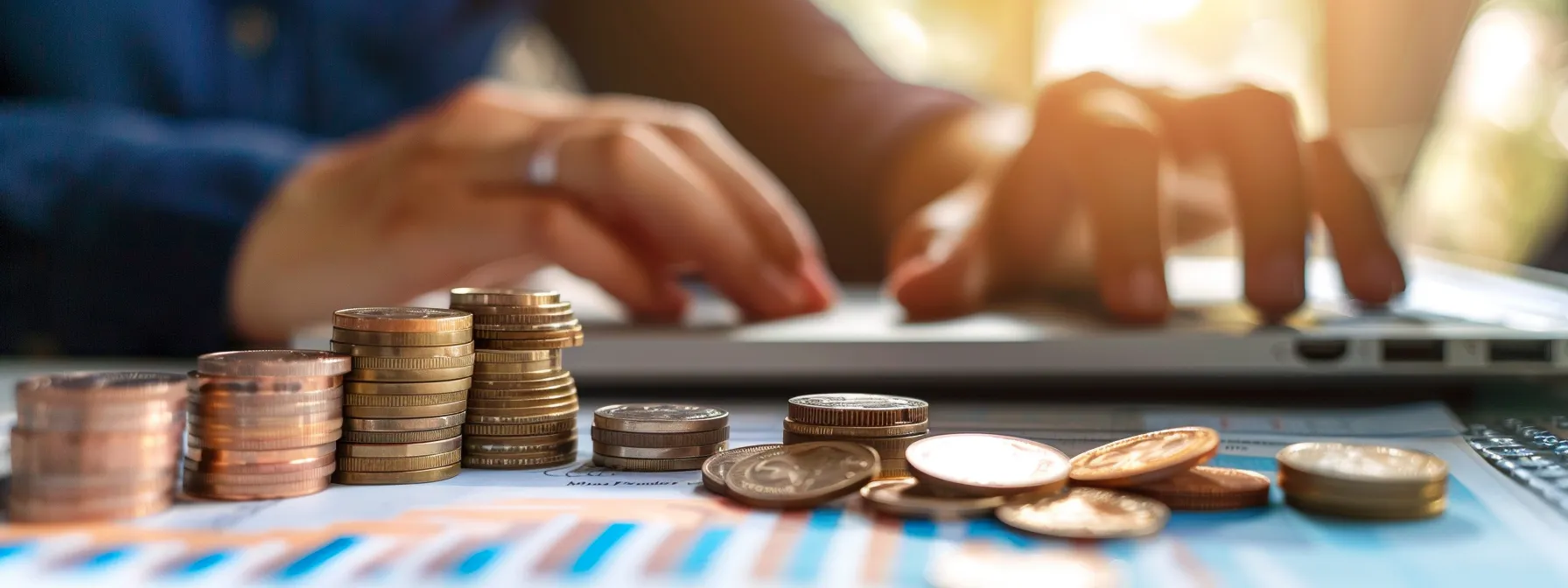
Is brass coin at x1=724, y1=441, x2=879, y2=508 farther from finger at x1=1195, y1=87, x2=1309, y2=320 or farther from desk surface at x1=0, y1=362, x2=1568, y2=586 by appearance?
finger at x1=1195, y1=87, x2=1309, y2=320

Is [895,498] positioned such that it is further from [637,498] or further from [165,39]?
[165,39]

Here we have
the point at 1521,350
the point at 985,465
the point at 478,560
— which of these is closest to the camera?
the point at 478,560

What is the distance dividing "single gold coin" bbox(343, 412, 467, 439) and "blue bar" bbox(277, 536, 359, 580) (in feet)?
0.37

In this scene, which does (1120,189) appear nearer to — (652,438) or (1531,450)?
(1531,450)

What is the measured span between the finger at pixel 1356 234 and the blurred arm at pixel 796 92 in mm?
723

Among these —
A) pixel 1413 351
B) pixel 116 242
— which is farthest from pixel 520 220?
pixel 1413 351

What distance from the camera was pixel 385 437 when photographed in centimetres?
53

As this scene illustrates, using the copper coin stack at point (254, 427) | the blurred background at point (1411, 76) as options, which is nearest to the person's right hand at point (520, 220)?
the copper coin stack at point (254, 427)

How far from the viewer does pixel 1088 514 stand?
448mm

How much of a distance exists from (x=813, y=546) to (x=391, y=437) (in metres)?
0.25

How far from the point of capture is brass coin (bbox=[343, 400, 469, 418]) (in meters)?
0.53

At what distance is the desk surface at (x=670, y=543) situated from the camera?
0.37m

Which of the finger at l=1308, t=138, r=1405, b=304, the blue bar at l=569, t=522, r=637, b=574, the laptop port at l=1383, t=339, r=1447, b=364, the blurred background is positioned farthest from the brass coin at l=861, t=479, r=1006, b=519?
the blurred background

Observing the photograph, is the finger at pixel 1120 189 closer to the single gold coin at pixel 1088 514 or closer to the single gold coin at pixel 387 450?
the single gold coin at pixel 1088 514
